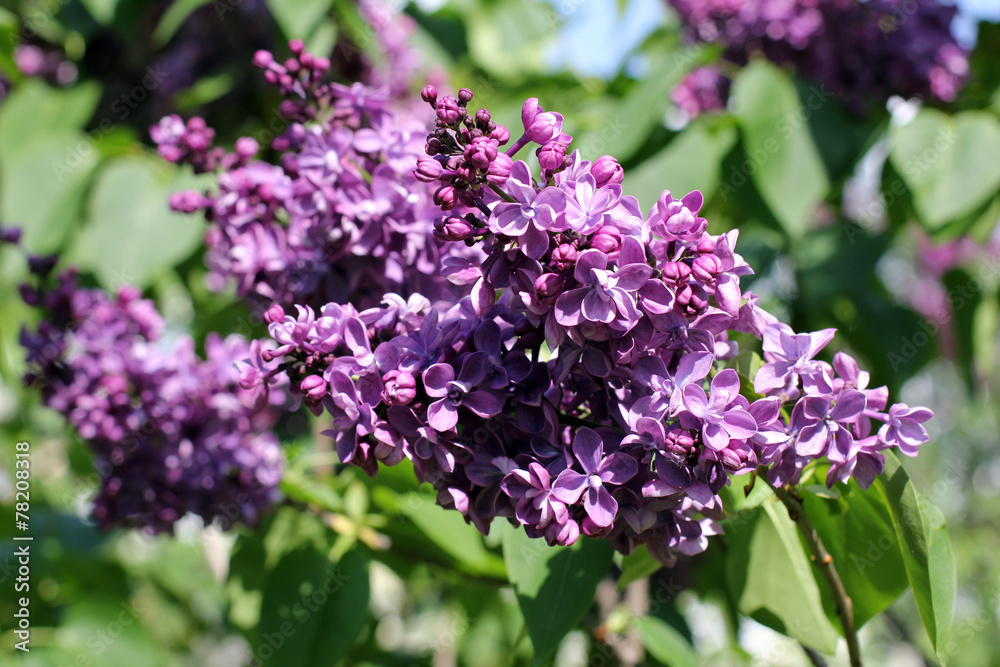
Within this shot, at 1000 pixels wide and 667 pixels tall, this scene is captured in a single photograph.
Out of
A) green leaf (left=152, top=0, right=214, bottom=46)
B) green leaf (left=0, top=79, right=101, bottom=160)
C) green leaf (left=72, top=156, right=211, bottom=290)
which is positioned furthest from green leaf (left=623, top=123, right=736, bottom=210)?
green leaf (left=0, top=79, right=101, bottom=160)

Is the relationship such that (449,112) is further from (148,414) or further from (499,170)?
(148,414)

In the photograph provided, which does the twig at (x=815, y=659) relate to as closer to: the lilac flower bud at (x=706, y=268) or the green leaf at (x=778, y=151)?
the lilac flower bud at (x=706, y=268)

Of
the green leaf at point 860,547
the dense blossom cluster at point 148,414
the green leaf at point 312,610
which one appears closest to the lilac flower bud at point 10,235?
the dense blossom cluster at point 148,414

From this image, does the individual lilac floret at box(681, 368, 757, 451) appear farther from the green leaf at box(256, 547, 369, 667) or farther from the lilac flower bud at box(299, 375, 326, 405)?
the green leaf at box(256, 547, 369, 667)

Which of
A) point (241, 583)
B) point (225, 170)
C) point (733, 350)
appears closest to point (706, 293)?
point (733, 350)

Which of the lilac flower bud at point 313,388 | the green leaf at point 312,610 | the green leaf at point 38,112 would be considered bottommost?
the green leaf at point 312,610

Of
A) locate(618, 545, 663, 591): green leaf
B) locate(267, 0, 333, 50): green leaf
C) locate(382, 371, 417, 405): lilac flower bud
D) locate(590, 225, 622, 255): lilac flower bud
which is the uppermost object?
locate(590, 225, 622, 255): lilac flower bud

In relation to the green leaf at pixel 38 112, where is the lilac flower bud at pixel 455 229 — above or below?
above
